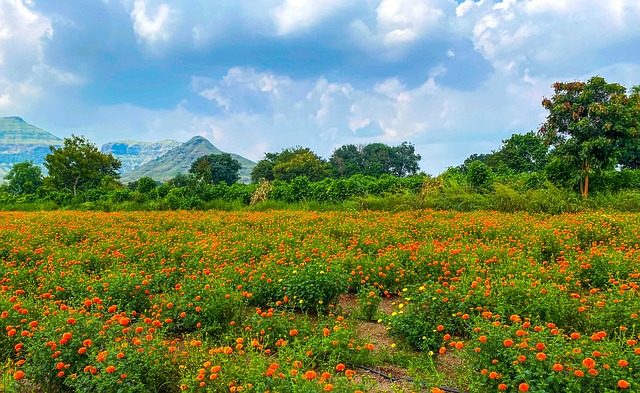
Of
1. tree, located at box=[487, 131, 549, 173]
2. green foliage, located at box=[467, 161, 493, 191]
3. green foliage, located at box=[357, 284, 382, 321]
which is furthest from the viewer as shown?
tree, located at box=[487, 131, 549, 173]

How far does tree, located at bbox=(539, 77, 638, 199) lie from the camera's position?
13.3 m

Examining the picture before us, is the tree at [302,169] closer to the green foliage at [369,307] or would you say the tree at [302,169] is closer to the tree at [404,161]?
the tree at [404,161]

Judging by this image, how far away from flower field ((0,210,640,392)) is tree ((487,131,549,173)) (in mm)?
33771

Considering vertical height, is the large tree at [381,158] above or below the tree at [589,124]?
above

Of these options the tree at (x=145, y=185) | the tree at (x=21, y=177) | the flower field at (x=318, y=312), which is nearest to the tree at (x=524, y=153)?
the tree at (x=145, y=185)

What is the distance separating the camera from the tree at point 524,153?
125 feet

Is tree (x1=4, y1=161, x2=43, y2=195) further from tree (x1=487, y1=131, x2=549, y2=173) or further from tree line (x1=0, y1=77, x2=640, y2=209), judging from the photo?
tree (x1=487, y1=131, x2=549, y2=173)

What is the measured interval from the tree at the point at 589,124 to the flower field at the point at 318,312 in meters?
6.98

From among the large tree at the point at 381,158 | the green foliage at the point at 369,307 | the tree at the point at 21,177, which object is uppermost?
the large tree at the point at 381,158

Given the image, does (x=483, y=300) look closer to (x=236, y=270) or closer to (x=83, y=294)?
(x=236, y=270)

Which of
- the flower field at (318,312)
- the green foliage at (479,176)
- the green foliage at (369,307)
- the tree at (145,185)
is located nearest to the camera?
the flower field at (318,312)

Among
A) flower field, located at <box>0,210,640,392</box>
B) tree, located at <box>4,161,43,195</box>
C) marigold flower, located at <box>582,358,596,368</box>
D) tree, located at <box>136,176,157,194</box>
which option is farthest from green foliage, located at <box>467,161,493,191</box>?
tree, located at <box>4,161,43,195</box>

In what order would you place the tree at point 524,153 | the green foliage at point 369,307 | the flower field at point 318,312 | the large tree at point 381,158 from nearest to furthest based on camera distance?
the flower field at point 318,312 < the green foliage at point 369,307 < the tree at point 524,153 < the large tree at point 381,158

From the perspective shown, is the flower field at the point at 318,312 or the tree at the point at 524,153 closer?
the flower field at the point at 318,312
